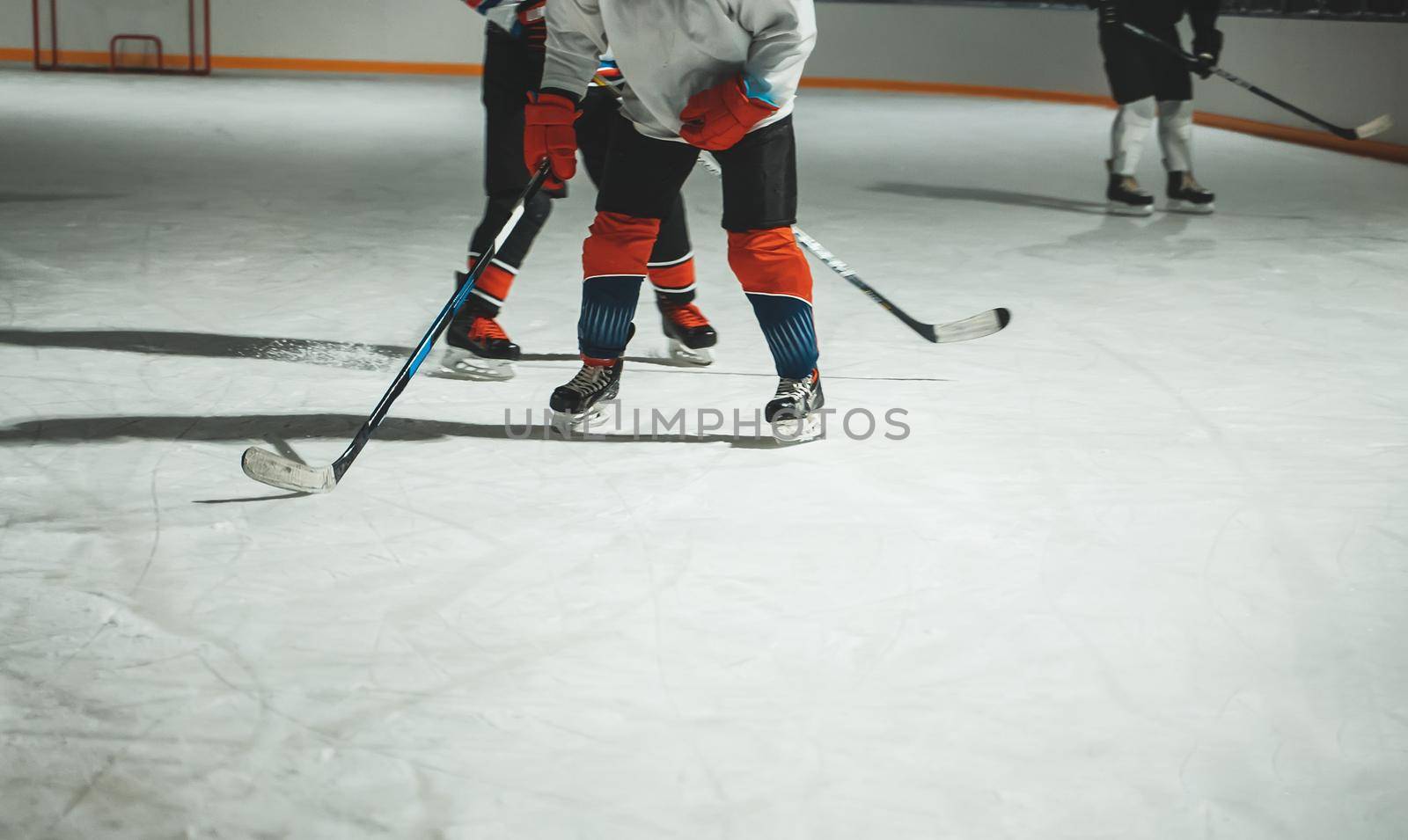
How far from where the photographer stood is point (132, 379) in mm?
2654

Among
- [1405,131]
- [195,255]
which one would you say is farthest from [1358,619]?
[1405,131]

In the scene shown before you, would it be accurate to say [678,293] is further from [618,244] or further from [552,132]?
[552,132]

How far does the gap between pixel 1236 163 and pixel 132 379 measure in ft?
18.0

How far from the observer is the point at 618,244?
7.87 ft

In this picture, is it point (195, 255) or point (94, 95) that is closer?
point (195, 255)

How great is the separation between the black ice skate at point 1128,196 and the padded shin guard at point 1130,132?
0.03 m

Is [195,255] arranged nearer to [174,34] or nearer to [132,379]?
[132,379]

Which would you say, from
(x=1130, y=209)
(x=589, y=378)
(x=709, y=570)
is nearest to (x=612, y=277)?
(x=589, y=378)

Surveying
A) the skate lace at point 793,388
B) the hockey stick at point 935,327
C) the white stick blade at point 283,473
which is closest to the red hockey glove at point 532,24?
the hockey stick at point 935,327

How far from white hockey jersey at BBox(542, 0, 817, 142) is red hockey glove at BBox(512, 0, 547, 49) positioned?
0.37 metres

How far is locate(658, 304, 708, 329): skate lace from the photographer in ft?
9.54

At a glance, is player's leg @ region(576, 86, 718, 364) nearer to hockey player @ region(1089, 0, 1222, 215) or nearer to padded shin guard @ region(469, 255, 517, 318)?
padded shin guard @ region(469, 255, 517, 318)

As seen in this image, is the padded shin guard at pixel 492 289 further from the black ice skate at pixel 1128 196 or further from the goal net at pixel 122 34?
the goal net at pixel 122 34

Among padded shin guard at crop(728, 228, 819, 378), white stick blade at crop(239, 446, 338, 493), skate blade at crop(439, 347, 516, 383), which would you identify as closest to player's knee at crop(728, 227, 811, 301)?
padded shin guard at crop(728, 228, 819, 378)
